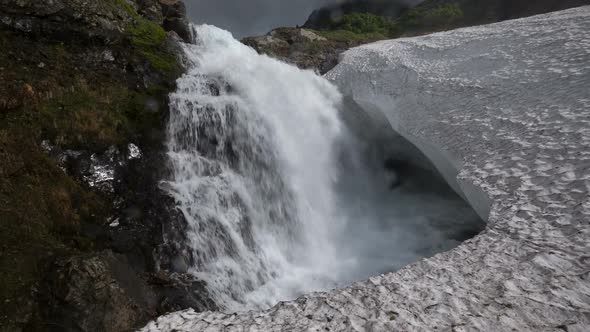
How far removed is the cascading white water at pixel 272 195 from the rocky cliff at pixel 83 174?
884 millimetres

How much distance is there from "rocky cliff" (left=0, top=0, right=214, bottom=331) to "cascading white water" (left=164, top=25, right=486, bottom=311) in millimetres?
884

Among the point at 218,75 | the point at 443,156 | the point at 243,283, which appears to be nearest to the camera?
the point at 243,283

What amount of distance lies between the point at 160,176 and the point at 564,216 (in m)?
9.84

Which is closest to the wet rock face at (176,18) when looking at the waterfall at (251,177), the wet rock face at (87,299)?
the waterfall at (251,177)

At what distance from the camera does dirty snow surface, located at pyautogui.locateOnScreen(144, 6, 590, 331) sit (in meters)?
4.89

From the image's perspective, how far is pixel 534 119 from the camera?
9984 mm

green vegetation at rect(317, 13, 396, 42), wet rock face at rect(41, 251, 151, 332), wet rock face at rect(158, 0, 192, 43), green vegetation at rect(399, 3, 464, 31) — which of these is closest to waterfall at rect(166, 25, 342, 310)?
wet rock face at rect(41, 251, 151, 332)

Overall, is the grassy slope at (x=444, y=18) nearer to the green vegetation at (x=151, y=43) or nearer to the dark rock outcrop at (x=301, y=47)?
the dark rock outcrop at (x=301, y=47)

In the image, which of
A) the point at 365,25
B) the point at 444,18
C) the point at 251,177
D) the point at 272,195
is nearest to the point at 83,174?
the point at 251,177

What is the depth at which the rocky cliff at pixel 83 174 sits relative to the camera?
5.85 metres

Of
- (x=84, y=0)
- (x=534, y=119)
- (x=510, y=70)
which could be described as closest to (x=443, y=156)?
(x=534, y=119)

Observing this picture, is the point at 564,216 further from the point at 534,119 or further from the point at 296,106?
the point at 296,106

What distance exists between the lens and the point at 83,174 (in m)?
8.86

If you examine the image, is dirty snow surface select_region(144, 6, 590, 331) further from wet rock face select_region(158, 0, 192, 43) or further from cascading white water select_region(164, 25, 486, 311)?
wet rock face select_region(158, 0, 192, 43)
